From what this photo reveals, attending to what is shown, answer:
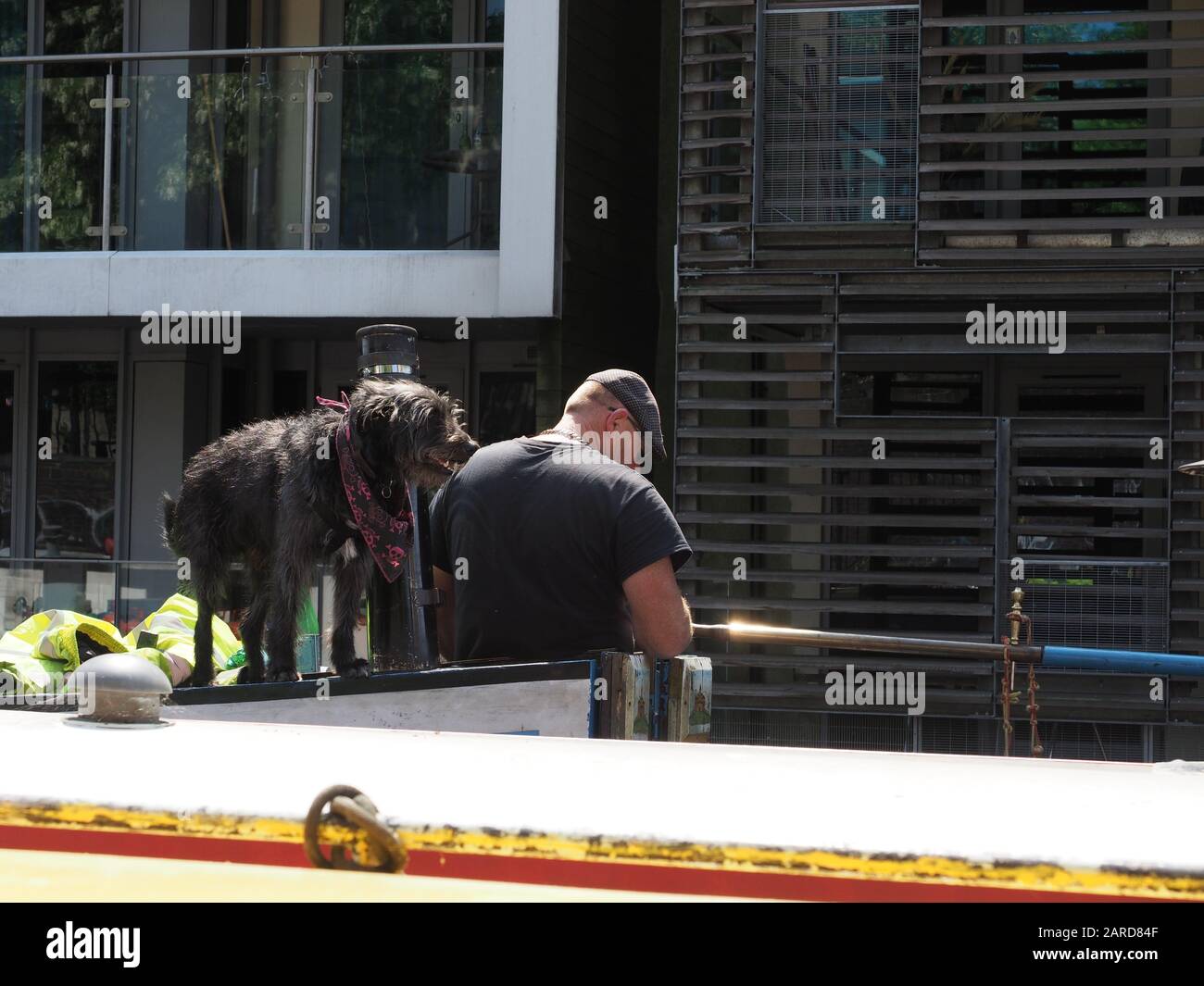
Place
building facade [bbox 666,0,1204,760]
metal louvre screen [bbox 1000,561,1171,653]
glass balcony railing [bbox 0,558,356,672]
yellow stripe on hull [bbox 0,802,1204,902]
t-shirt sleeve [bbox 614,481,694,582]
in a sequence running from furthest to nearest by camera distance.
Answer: building facade [bbox 666,0,1204,760] → metal louvre screen [bbox 1000,561,1171,653] → glass balcony railing [bbox 0,558,356,672] → t-shirt sleeve [bbox 614,481,694,582] → yellow stripe on hull [bbox 0,802,1204,902]

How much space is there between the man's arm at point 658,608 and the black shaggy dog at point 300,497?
756 millimetres

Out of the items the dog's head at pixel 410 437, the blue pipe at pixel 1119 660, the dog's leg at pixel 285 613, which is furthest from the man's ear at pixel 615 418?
the blue pipe at pixel 1119 660

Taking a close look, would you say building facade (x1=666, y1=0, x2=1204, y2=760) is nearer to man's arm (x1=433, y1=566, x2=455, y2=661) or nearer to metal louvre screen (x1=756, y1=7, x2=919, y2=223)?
metal louvre screen (x1=756, y1=7, x2=919, y2=223)

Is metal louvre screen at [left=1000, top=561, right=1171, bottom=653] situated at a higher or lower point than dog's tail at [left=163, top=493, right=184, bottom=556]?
lower

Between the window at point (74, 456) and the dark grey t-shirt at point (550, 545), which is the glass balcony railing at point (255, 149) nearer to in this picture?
the window at point (74, 456)

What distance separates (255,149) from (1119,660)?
26.9 ft

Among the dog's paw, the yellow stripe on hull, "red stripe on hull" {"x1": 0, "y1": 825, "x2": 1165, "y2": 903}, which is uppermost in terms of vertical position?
the yellow stripe on hull

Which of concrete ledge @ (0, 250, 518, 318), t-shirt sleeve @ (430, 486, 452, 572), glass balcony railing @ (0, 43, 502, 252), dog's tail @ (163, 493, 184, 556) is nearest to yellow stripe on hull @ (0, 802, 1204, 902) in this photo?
t-shirt sleeve @ (430, 486, 452, 572)

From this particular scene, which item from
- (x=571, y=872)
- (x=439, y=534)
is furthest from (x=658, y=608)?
(x=571, y=872)

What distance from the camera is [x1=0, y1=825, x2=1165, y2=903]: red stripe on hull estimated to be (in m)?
1.53

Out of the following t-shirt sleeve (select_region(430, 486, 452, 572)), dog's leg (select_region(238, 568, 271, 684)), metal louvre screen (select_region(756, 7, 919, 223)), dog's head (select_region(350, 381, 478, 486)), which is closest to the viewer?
dog's head (select_region(350, 381, 478, 486))

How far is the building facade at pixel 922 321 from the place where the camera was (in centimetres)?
963

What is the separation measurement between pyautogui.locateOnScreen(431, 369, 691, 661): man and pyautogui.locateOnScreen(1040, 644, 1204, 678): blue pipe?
1387 millimetres

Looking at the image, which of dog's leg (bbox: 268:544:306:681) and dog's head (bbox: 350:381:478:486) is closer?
dog's head (bbox: 350:381:478:486)
